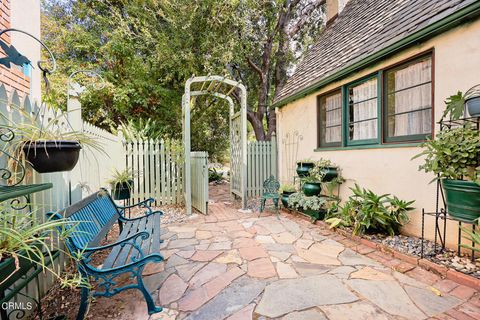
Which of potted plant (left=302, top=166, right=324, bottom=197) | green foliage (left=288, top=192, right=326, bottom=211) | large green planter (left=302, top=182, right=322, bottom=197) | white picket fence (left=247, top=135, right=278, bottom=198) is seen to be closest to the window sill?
potted plant (left=302, top=166, right=324, bottom=197)

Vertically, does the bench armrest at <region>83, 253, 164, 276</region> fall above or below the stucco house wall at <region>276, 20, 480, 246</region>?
below

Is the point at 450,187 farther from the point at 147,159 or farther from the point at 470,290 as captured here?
the point at 147,159

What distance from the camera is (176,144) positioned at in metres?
5.94

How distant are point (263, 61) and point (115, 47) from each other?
5.33 meters

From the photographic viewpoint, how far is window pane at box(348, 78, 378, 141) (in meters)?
4.06

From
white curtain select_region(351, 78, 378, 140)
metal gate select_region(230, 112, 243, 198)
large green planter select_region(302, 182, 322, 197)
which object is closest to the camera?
white curtain select_region(351, 78, 378, 140)

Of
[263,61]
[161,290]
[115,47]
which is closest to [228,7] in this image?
[263,61]

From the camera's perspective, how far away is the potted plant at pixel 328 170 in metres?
4.59

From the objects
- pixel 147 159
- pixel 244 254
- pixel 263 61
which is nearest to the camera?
pixel 244 254

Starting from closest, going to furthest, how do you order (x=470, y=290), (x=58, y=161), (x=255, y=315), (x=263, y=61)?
(x=58, y=161) < (x=255, y=315) < (x=470, y=290) < (x=263, y=61)

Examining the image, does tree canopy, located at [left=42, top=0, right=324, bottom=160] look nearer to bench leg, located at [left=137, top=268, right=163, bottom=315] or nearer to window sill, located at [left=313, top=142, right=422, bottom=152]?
window sill, located at [left=313, top=142, right=422, bottom=152]

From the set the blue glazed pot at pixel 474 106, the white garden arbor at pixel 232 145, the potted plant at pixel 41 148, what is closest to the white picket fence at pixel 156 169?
the white garden arbor at pixel 232 145

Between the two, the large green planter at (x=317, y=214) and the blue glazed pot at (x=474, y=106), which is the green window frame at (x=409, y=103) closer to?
the blue glazed pot at (x=474, y=106)

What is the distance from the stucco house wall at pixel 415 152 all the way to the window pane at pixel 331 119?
0.16 metres
